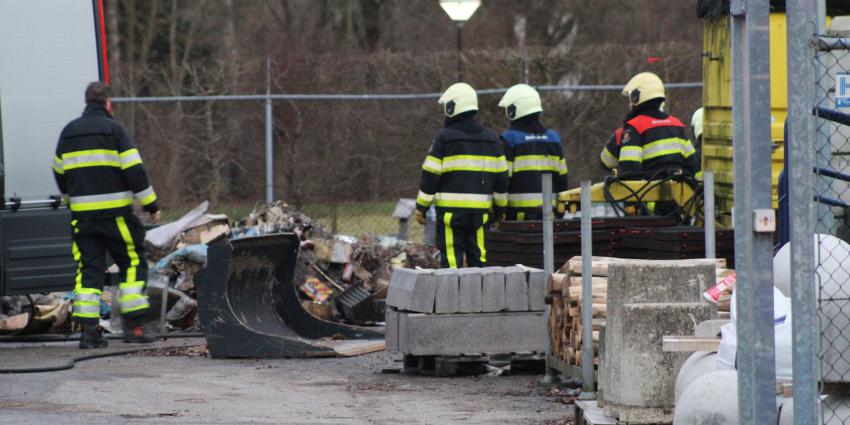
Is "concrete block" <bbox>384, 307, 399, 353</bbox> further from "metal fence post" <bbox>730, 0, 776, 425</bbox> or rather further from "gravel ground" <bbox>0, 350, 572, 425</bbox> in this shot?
"metal fence post" <bbox>730, 0, 776, 425</bbox>

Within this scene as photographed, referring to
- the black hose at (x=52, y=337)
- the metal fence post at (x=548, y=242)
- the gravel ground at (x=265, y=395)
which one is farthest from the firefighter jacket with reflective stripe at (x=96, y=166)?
the metal fence post at (x=548, y=242)

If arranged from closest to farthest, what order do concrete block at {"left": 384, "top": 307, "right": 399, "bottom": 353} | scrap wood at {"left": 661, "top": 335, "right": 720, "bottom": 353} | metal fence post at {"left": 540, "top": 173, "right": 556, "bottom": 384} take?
scrap wood at {"left": 661, "top": 335, "right": 720, "bottom": 353}, metal fence post at {"left": 540, "top": 173, "right": 556, "bottom": 384}, concrete block at {"left": 384, "top": 307, "right": 399, "bottom": 353}

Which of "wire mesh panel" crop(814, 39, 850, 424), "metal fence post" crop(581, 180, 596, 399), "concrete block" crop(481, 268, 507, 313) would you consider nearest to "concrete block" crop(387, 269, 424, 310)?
"concrete block" crop(481, 268, 507, 313)

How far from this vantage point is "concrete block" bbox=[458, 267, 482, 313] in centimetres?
1023

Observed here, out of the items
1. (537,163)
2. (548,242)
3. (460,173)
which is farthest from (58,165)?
(548,242)

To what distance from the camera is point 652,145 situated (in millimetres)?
13117

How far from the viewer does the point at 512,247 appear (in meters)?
11.3

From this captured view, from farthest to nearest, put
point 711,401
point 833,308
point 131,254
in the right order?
point 131,254, point 711,401, point 833,308

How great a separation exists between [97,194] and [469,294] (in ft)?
11.7

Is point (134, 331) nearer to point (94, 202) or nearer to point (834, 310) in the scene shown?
point (94, 202)

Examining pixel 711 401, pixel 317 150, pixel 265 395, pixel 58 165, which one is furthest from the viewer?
pixel 317 150

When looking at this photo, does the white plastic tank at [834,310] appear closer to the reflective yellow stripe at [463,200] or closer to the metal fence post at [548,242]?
the metal fence post at [548,242]

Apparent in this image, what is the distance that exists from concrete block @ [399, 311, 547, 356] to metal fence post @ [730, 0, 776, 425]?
4.95m

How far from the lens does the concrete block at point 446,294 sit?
10.2m
